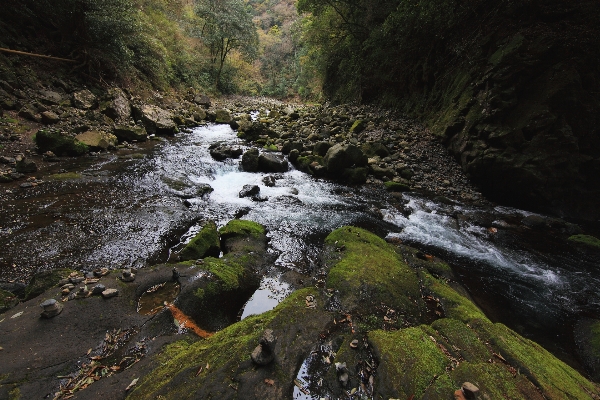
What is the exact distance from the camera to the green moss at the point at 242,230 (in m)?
5.66

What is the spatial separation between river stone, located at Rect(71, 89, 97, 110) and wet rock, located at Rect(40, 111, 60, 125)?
1.44m

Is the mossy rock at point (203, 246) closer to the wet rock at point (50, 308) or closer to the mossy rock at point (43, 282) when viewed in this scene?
the mossy rock at point (43, 282)

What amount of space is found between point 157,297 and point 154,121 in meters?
12.0

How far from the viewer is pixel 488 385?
2.30 metres

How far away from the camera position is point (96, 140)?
31.8 feet

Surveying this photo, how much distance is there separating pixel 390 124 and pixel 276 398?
14.3 meters

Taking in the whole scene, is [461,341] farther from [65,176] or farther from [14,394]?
[65,176]

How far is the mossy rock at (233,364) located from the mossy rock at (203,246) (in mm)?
2002

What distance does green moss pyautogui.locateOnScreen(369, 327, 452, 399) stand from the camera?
2389 mm

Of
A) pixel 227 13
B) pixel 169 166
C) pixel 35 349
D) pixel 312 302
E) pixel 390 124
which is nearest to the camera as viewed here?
pixel 35 349

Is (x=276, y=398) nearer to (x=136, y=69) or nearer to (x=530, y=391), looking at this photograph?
(x=530, y=391)

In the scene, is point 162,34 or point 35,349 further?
point 162,34

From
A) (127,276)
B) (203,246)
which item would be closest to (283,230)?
(203,246)

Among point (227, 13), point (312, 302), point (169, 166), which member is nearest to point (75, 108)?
point (169, 166)
